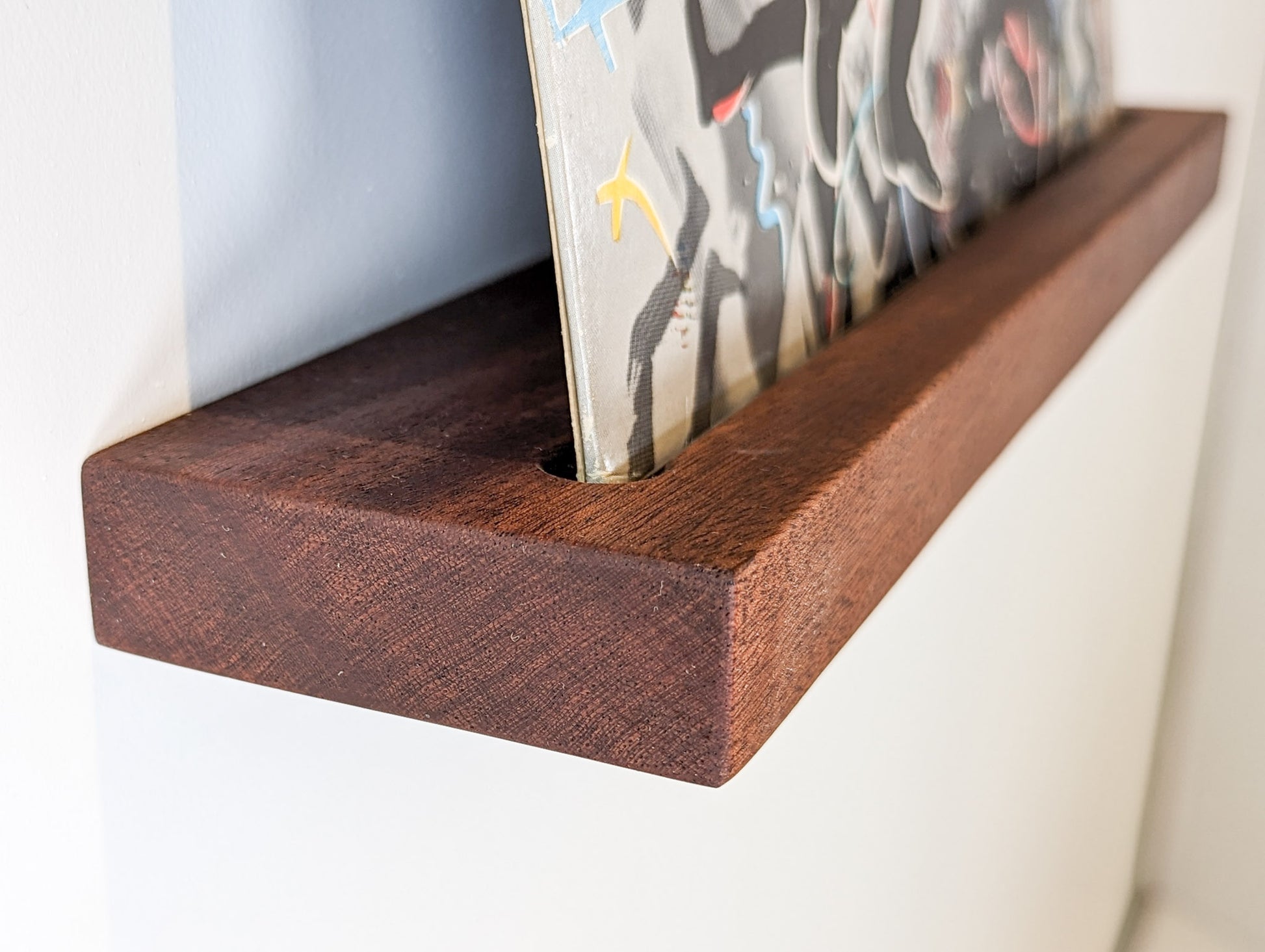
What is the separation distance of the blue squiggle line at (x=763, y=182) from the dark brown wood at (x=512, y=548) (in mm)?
63

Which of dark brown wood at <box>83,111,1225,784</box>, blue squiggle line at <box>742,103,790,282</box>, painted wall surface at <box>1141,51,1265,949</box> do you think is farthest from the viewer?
painted wall surface at <box>1141,51,1265,949</box>

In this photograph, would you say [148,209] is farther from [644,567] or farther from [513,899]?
[513,899]

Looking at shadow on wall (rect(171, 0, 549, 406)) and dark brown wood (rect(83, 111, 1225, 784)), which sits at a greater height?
shadow on wall (rect(171, 0, 549, 406))

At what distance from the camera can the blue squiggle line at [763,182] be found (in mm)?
505

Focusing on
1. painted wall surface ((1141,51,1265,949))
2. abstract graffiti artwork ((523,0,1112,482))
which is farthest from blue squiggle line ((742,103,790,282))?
painted wall surface ((1141,51,1265,949))

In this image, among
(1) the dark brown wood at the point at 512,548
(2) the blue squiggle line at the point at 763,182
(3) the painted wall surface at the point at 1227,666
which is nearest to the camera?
(1) the dark brown wood at the point at 512,548

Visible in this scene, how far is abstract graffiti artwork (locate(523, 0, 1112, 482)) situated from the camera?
0.41m

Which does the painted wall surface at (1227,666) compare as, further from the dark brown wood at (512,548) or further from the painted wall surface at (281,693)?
the dark brown wood at (512,548)

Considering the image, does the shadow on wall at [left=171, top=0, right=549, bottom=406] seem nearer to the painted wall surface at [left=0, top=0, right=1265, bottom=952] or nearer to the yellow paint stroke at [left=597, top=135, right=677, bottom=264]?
the painted wall surface at [left=0, top=0, right=1265, bottom=952]

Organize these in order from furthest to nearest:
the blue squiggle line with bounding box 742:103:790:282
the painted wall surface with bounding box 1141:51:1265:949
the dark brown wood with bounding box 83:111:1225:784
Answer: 1. the painted wall surface with bounding box 1141:51:1265:949
2. the blue squiggle line with bounding box 742:103:790:282
3. the dark brown wood with bounding box 83:111:1225:784

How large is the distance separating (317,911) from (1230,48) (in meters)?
1.44

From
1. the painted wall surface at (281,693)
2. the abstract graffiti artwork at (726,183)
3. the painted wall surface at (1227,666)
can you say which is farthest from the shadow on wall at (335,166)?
the painted wall surface at (1227,666)

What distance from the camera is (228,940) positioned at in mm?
493

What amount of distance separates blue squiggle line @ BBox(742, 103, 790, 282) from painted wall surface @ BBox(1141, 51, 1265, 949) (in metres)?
1.27
